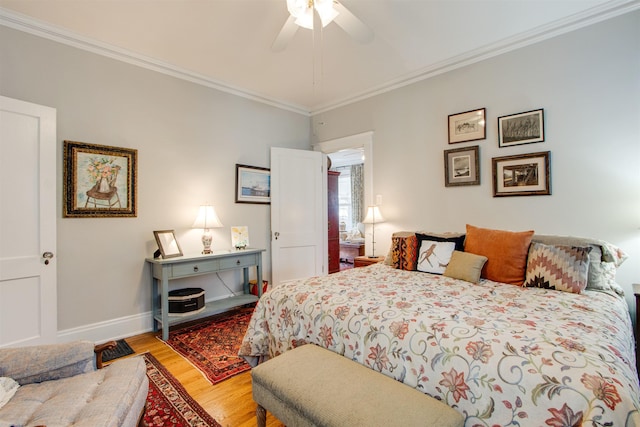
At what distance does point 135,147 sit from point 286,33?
1.98 meters

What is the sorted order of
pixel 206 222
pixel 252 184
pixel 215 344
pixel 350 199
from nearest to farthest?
pixel 215 344
pixel 206 222
pixel 252 184
pixel 350 199

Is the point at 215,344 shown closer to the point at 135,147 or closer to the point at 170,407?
the point at 170,407

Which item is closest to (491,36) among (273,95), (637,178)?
(637,178)

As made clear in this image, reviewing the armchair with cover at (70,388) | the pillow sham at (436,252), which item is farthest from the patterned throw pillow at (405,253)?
the armchair with cover at (70,388)

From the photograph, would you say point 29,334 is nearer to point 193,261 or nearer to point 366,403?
point 193,261

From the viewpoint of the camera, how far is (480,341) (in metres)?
1.25

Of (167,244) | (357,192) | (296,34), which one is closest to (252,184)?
(167,244)

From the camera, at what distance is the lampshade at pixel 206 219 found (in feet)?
10.7

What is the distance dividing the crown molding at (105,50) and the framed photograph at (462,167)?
2563mm

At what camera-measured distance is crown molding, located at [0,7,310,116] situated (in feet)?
7.91

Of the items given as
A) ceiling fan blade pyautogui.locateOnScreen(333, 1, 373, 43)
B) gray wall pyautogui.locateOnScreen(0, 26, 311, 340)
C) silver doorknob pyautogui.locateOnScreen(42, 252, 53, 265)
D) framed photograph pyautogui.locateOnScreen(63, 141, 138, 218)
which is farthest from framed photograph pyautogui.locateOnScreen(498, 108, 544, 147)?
silver doorknob pyautogui.locateOnScreen(42, 252, 53, 265)

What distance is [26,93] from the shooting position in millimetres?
2469

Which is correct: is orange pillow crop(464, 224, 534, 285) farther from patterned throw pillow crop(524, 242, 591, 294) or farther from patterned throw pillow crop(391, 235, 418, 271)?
patterned throw pillow crop(391, 235, 418, 271)

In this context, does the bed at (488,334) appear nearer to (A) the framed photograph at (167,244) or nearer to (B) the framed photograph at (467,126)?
(B) the framed photograph at (467,126)
